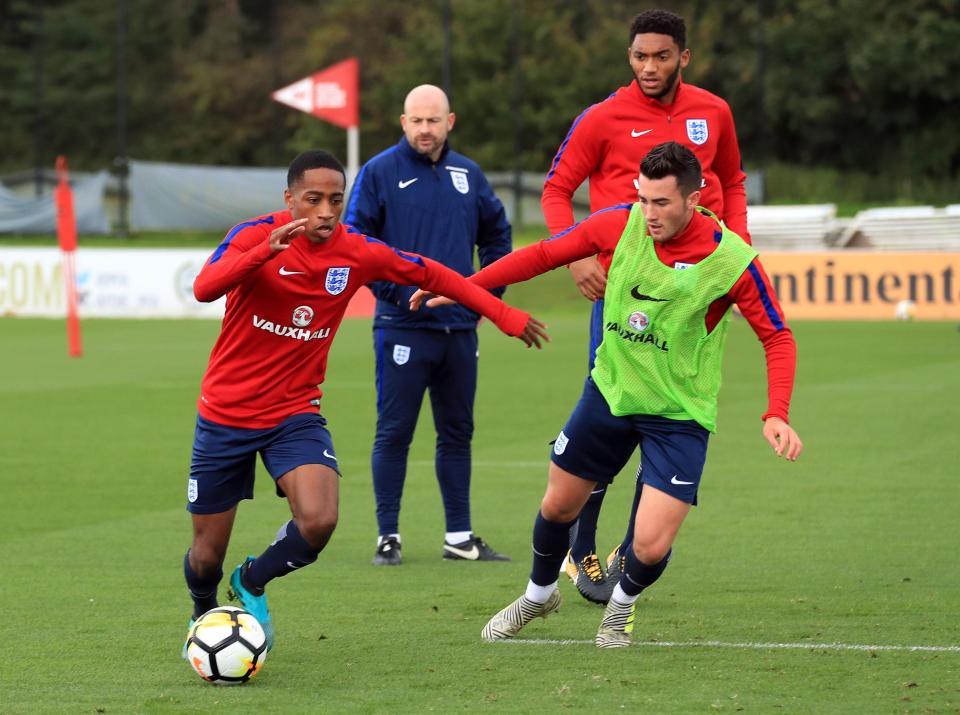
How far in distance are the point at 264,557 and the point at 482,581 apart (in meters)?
1.75

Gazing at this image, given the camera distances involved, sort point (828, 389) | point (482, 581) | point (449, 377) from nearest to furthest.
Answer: point (482, 581) < point (449, 377) < point (828, 389)

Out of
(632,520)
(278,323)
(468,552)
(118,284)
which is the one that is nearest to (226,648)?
(278,323)

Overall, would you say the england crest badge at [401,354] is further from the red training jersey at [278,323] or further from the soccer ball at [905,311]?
the soccer ball at [905,311]

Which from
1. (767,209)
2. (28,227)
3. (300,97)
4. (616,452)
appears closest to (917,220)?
(767,209)

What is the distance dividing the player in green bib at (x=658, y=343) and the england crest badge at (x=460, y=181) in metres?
2.18

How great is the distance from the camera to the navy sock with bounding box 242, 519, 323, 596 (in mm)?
6113

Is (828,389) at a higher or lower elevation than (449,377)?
lower

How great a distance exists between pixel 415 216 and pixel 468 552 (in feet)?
5.63

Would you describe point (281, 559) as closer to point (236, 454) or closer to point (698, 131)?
point (236, 454)

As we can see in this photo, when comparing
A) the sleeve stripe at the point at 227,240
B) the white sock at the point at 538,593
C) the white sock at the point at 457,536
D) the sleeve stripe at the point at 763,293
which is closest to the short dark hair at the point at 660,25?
the sleeve stripe at the point at 763,293

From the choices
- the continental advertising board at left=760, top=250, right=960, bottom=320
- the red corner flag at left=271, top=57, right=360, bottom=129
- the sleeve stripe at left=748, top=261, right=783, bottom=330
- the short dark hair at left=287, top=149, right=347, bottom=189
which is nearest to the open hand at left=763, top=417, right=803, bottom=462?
the sleeve stripe at left=748, top=261, right=783, bottom=330

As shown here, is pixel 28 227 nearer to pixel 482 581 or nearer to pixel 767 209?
pixel 767 209

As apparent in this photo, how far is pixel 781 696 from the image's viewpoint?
5504 mm

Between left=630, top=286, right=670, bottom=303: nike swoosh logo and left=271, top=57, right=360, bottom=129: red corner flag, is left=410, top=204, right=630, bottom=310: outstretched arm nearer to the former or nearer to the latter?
left=630, top=286, right=670, bottom=303: nike swoosh logo
